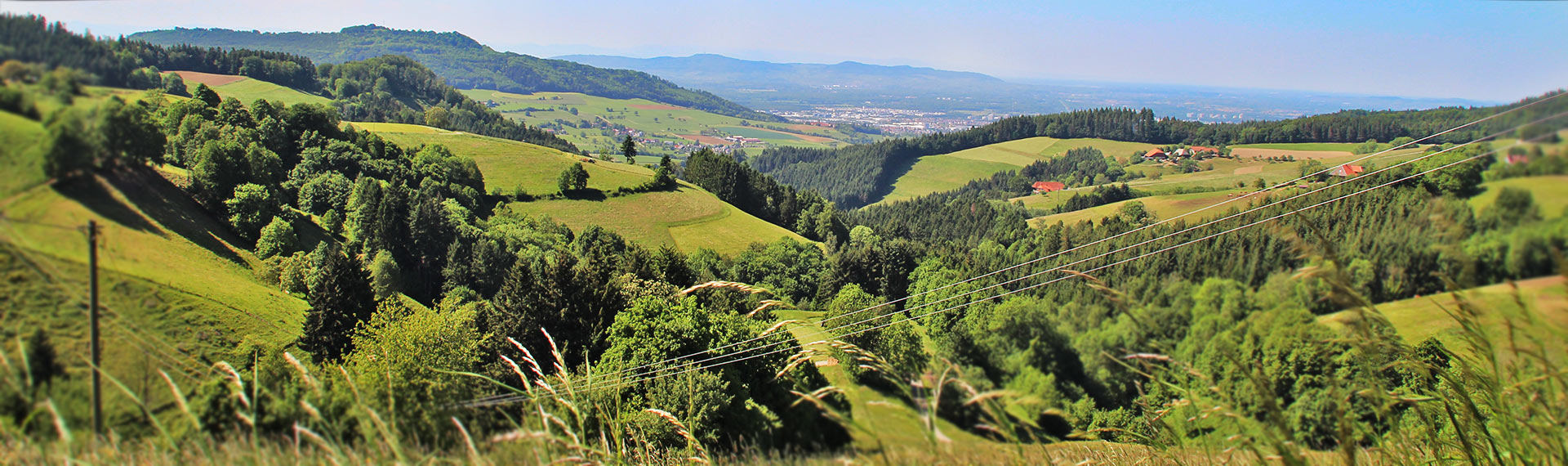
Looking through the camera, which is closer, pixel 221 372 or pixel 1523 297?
pixel 1523 297

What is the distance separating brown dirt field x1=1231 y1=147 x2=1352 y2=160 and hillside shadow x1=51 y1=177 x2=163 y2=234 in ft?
456

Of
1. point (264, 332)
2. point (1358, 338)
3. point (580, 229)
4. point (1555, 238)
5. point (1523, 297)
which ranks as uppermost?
point (1555, 238)

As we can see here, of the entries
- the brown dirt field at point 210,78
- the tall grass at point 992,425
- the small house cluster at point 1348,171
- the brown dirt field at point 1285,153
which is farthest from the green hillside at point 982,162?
the tall grass at point 992,425

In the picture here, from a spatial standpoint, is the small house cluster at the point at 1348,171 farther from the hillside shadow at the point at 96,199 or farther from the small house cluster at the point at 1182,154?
the small house cluster at the point at 1182,154

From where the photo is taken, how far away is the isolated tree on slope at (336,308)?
26.4 metres

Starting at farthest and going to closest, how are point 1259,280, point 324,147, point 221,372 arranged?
1. point 324,147
2. point 1259,280
3. point 221,372

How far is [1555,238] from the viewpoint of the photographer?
322cm

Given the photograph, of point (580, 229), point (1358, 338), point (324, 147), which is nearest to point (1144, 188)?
point (580, 229)

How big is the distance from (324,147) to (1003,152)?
158928 millimetres

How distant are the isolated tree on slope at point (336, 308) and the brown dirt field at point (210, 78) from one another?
121m

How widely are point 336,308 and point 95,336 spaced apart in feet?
102

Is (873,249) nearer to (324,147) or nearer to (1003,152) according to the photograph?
(324,147)

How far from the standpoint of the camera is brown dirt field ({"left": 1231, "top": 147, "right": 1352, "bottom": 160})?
114688mm

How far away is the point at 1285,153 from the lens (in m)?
125
